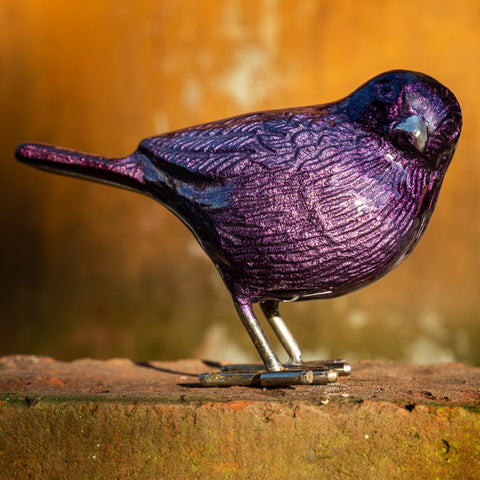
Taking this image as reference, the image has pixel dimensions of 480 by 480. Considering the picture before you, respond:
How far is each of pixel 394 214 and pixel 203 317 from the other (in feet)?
4.42

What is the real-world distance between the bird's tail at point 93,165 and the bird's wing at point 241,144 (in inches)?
1.4

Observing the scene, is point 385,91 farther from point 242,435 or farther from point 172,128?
point 172,128

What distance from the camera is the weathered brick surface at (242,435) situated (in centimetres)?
95

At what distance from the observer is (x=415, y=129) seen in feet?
3.72

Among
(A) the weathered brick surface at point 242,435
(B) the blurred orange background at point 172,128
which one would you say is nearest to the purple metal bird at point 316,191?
(A) the weathered brick surface at point 242,435

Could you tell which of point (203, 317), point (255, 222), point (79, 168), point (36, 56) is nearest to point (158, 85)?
point (36, 56)

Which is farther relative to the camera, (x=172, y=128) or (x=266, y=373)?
(x=172, y=128)

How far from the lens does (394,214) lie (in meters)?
1.13

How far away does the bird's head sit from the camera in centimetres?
Result: 114

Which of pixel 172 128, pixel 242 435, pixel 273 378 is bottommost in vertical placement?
pixel 242 435

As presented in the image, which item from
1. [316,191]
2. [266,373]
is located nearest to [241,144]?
[316,191]

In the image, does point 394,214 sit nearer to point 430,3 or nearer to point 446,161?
point 446,161

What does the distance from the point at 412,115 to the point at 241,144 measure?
285 millimetres

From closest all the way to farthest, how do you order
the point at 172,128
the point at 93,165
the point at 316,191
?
the point at 316,191
the point at 93,165
the point at 172,128
